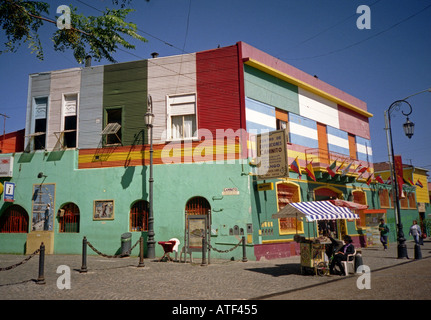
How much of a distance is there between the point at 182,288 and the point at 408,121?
14.0 meters

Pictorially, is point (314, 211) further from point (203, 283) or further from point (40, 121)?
point (40, 121)

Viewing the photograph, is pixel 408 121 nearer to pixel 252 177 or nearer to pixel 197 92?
pixel 252 177

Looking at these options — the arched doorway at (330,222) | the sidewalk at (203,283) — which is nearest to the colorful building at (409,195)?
the arched doorway at (330,222)

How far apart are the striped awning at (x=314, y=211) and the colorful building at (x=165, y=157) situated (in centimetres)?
285

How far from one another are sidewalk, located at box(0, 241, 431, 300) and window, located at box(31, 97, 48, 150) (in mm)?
6838

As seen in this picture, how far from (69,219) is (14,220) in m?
3.13

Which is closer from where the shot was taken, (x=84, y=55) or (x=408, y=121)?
(x=84, y=55)

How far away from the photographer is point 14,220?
17953 mm

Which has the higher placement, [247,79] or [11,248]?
[247,79]

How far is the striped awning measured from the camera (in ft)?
37.0

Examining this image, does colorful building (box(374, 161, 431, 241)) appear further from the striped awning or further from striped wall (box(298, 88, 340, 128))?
the striped awning

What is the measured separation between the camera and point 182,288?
906 cm
